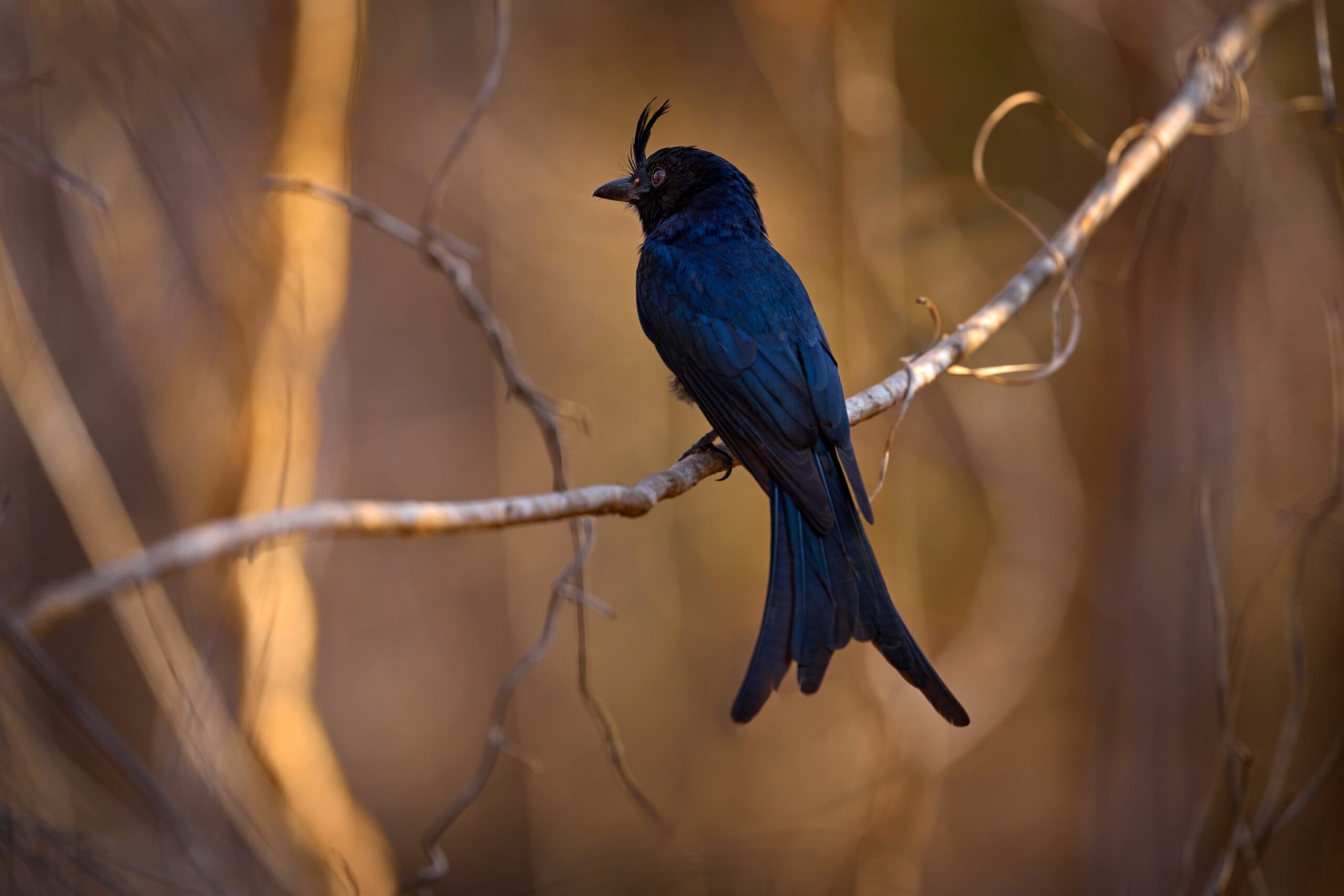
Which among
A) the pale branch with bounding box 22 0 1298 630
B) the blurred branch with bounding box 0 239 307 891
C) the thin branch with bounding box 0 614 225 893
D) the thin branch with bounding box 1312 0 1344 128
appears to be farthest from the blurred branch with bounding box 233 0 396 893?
the thin branch with bounding box 1312 0 1344 128

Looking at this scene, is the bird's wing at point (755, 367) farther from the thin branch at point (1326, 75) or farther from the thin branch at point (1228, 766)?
the thin branch at point (1326, 75)

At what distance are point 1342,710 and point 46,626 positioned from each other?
16.2 ft

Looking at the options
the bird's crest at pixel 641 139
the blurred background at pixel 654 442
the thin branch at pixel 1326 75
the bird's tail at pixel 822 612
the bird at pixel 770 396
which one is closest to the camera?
the bird's tail at pixel 822 612

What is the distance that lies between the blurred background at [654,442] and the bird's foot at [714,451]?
98cm

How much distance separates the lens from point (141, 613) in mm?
2824

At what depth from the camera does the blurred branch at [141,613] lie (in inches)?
70.0

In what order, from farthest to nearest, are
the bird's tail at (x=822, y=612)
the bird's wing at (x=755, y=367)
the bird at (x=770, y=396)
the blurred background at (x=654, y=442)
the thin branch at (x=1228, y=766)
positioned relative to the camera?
the blurred background at (x=654, y=442) → the bird's wing at (x=755, y=367) → the thin branch at (x=1228, y=766) → the bird at (x=770, y=396) → the bird's tail at (x=822, y=612)

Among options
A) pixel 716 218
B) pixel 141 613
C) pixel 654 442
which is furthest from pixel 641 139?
pixel 654 442

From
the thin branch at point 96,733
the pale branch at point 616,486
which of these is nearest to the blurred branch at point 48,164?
the pale branch at point 616,486

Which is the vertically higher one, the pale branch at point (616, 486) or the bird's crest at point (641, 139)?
the bird's crest at point (641, 139)

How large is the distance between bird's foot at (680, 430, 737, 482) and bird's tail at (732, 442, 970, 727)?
348 millimetres

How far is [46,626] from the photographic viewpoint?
1.33 meters

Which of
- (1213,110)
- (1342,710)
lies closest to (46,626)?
(1213,110)

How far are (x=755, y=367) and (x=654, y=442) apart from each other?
9.96 feet
